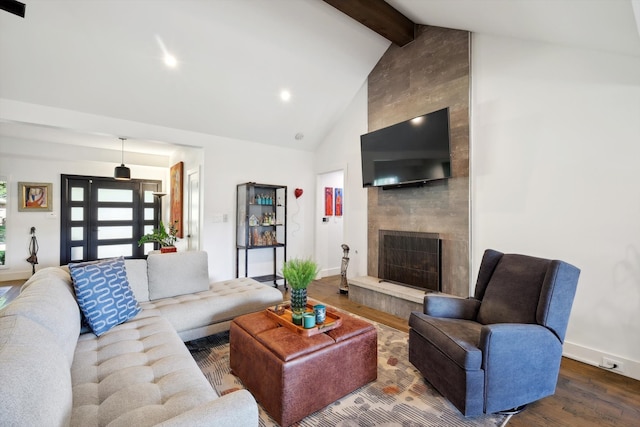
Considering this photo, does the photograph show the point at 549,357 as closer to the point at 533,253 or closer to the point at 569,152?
the point at 533,253

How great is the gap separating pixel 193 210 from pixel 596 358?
5382mm

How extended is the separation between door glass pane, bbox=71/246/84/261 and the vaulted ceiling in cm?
244

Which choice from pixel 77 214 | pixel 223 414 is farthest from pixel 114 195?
pixel 223 414

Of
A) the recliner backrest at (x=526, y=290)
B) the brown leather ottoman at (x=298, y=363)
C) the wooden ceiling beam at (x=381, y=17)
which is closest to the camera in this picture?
the brown leather ottoman at (x=298, y=363)

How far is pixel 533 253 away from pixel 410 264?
4.45ft

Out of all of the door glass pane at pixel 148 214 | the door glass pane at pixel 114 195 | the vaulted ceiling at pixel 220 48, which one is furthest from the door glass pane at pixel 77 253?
the vaulted ceiling at pixel 220 48

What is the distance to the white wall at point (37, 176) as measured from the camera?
5234mm

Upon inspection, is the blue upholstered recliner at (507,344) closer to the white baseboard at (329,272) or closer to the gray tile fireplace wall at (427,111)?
the gray tile fireplace wall at (427,111)

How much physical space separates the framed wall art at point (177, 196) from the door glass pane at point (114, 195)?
117 cm

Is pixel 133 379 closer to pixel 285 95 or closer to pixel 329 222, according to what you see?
pixel 285 95

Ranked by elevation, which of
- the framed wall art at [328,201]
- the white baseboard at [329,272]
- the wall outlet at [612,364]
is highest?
the framed wall art at [328,201]

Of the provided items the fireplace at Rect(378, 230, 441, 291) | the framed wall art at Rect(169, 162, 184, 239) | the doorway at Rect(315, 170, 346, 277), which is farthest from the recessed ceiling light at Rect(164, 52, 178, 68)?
the fireplace at Rect(378, 230, 441, 291)

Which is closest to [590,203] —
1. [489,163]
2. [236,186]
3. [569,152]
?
[569,152]

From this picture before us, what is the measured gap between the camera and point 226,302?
2758 mm
